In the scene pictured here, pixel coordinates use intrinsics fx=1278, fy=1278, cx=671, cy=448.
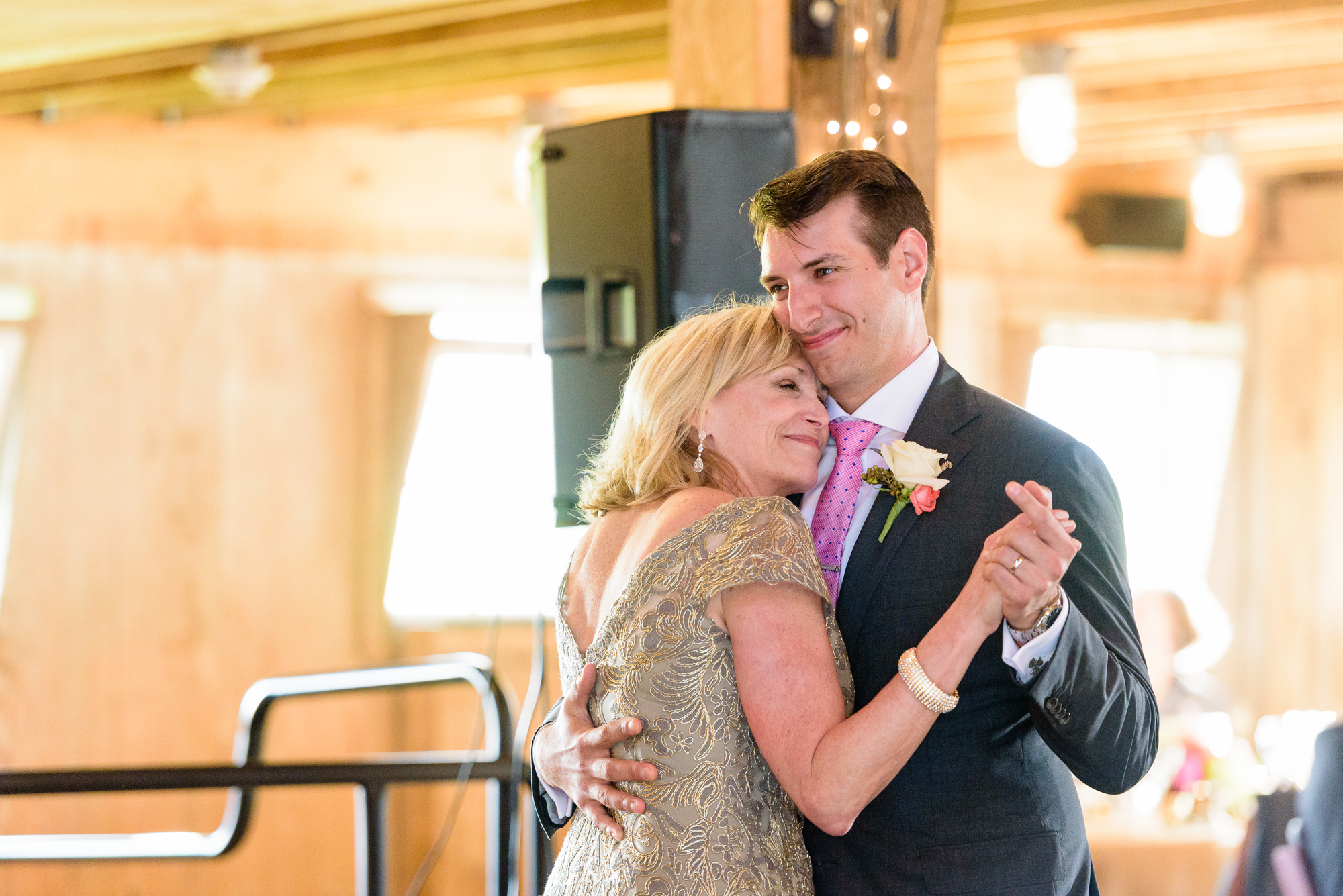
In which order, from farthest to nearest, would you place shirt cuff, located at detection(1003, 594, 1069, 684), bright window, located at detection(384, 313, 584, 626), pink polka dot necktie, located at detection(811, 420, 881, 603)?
bright window, located at detection(384, 313, 584, 626) < pink polka dot necktie, located at detection(811, 420, 881, 603) < shirt cuff, located at detection(1003, 594, 1069, 684)

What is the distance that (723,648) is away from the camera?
156cm

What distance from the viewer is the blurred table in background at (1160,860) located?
4227 mm

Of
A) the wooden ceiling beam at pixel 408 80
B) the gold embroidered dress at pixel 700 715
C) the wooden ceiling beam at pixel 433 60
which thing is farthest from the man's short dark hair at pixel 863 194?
the wooden ceiling beam at pixel 408 80

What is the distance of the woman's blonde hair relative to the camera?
172 centimetres

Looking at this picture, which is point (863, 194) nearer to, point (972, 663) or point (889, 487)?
point (889, 487)

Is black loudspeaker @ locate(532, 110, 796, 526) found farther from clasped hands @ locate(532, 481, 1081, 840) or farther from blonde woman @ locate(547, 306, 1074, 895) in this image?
clasped hands @ locate(532, 481, 1081, 840)

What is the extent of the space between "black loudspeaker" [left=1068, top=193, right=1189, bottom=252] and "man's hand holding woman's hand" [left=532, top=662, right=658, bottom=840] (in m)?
5.12

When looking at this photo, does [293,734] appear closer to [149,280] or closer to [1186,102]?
[149,280]

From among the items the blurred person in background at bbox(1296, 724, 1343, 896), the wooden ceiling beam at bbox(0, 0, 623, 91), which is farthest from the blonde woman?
the wooden ceiling beam at bbox(0, 0, 623, 91)

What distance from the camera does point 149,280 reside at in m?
5.27

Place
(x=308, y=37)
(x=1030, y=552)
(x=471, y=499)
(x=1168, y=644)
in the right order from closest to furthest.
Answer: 1. (x=1030, y=552)
2. (x=308, y=37)
3. (x=471, y=499)
4. (x=1168, y=644)

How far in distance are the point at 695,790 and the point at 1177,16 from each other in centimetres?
337

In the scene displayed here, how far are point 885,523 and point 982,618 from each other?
334mm

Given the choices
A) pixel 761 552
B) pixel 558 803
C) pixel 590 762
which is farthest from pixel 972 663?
pixel 558 803
